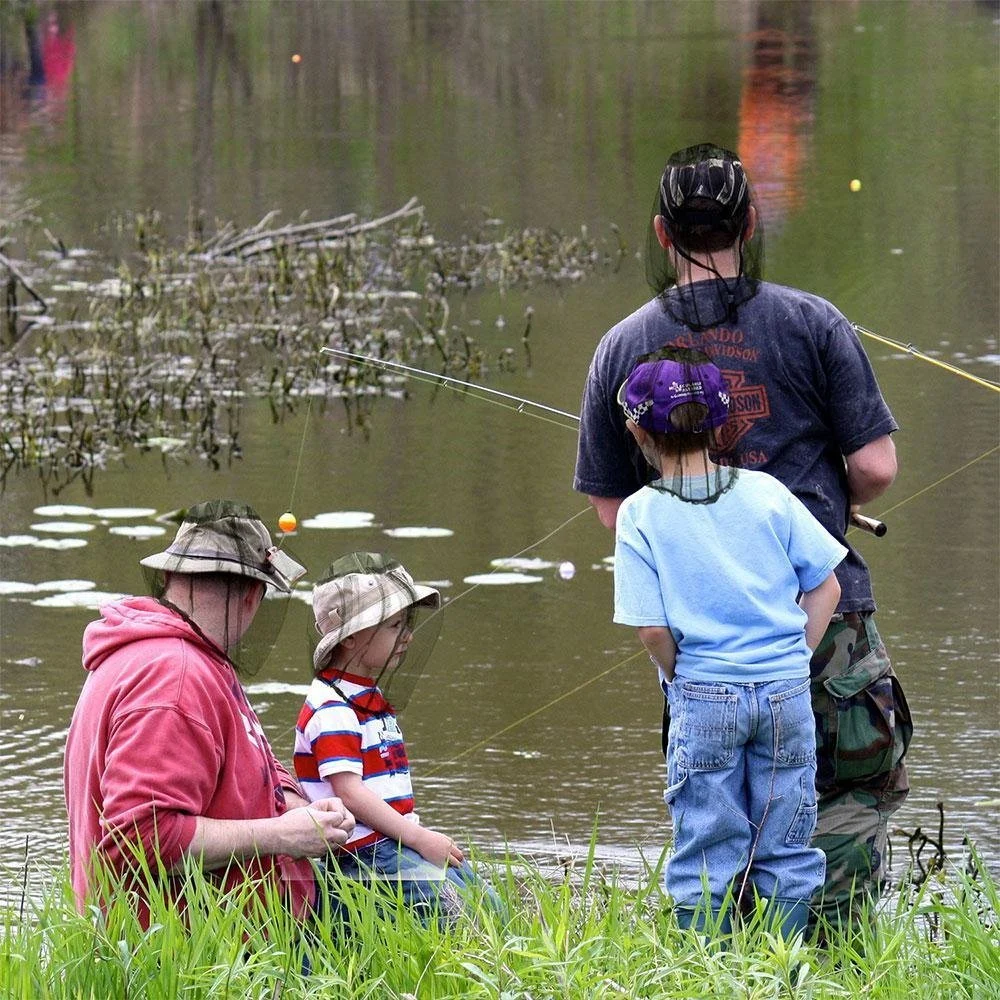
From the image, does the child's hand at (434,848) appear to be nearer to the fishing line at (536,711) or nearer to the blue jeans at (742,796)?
the blue jeans at (742,796)

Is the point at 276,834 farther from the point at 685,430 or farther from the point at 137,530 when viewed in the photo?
the point at 137,530

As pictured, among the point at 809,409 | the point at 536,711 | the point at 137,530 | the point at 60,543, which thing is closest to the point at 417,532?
the point at 137,530

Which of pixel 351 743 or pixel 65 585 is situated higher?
pixel 351 743

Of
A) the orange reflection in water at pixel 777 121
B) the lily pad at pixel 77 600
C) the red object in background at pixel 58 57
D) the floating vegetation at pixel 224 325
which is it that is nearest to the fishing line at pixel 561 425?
the lily pad at pixel 77 600

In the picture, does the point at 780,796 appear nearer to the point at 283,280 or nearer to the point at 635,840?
the point at 635,840

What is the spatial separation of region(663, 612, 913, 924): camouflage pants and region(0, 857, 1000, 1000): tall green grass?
18cm

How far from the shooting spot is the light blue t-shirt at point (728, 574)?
11.2ft

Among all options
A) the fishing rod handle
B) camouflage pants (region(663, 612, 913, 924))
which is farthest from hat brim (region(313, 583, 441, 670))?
the fishing rod handle

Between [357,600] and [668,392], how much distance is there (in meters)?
0.70

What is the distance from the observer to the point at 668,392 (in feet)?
11.2

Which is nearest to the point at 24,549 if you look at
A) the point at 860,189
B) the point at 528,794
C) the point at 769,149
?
the point at 528,794

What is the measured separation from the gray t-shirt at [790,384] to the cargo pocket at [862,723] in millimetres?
135

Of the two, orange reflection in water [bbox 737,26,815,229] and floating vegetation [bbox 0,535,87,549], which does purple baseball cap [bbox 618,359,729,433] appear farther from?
orange reflection in water [bbox 737,26,815,229]

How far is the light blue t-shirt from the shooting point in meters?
3.41
